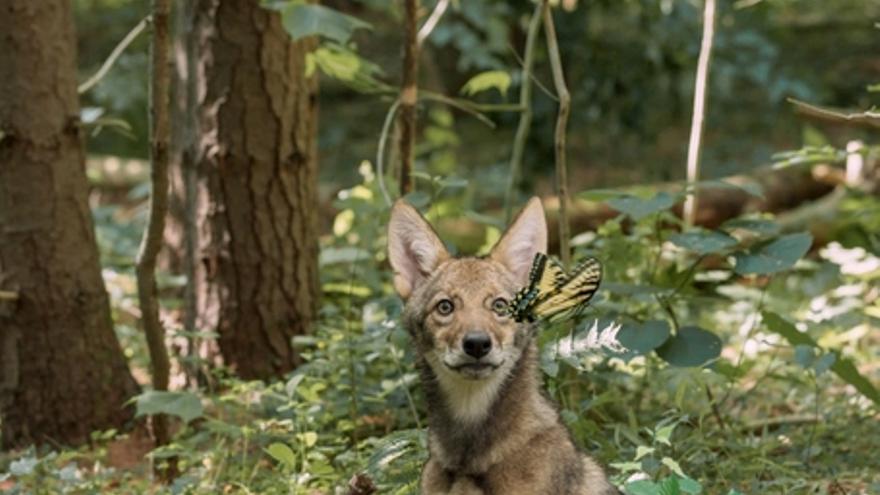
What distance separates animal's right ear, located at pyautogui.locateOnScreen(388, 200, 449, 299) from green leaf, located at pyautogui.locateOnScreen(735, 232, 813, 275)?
1740 mm

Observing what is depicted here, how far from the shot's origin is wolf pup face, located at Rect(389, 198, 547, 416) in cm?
A: 404

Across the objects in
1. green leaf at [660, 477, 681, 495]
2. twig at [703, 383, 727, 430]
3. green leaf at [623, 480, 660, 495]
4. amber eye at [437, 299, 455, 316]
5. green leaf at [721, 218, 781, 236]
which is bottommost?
twig at [703, 383, 727, 430]

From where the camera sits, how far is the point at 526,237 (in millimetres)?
4441

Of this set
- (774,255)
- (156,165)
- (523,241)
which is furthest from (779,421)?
(156,165)

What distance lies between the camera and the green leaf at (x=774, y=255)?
561 centimetres

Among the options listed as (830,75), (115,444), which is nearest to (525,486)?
(115,444)

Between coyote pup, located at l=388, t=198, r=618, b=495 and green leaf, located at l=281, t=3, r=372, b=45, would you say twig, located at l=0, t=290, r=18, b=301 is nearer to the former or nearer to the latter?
green leaf, located at l=281, t=3, r=372, b=45

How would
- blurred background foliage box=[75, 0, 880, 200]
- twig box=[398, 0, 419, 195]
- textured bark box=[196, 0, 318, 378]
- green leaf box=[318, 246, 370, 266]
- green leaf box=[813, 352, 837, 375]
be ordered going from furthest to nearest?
blurred background foliage box=[75, 0, 880, 200] < green leaf box=[318, 246, 370, 266] < textured bark box=[196, 0, 318, 378] < twig box=[398, 0, 419, 195] < green leaf box=[813, 352, 837, 375]

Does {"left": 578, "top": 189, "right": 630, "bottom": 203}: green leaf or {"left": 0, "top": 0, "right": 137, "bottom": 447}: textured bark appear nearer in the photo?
{"left": 578, "top": 189, "right": 630, "bottom": 203}: green leaf

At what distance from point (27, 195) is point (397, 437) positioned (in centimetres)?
231

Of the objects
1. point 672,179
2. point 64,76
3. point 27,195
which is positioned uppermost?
point 64,76

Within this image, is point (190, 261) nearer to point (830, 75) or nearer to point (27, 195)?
point (27, 195)

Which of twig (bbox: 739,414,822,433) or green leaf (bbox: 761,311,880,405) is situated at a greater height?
green leaf (bbox: 761,311,880,405)

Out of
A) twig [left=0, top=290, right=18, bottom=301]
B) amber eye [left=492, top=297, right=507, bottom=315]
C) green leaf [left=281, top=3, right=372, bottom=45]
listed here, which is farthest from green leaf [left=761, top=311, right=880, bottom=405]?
twig [left=0, top=290, right=18, bottom=301]
